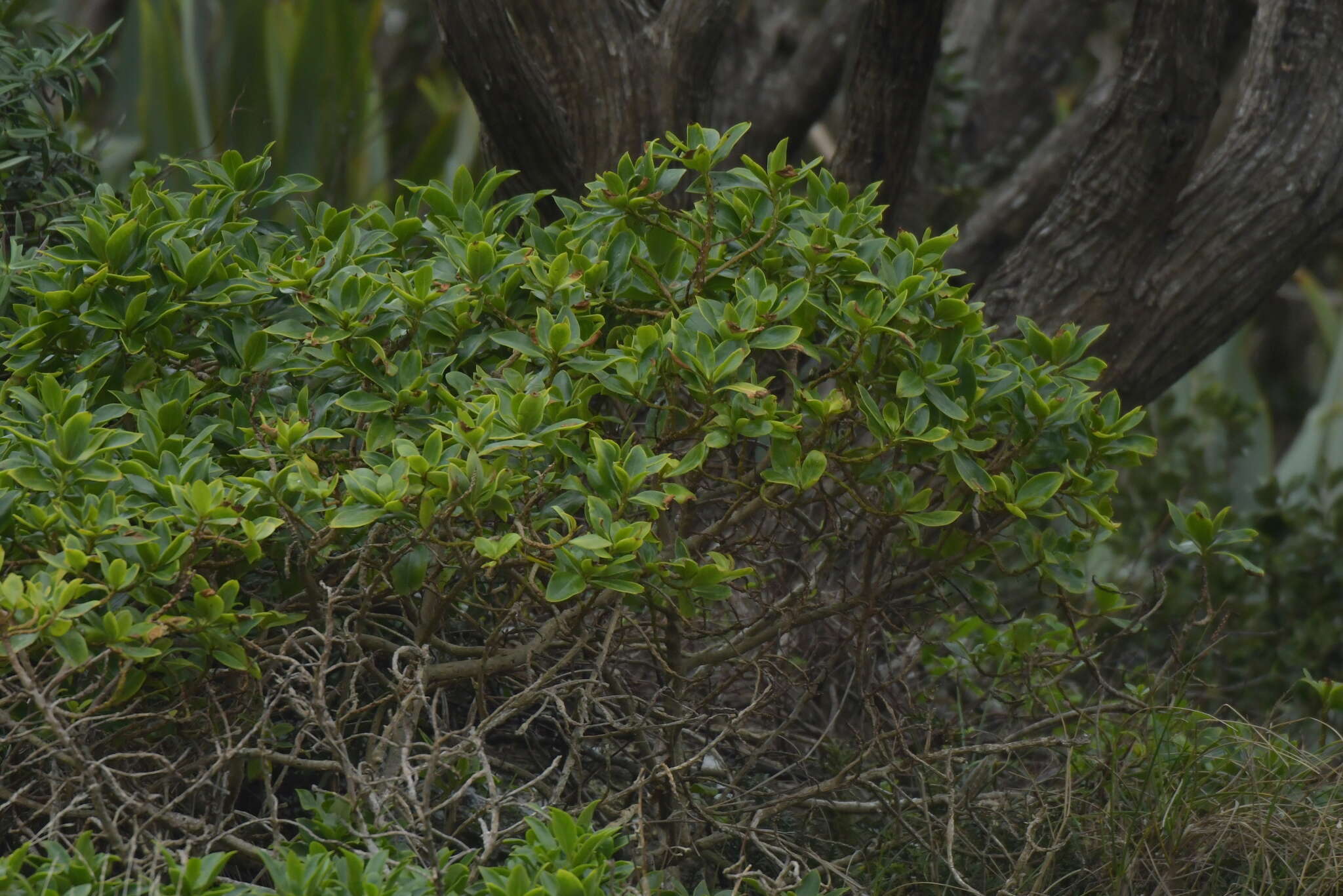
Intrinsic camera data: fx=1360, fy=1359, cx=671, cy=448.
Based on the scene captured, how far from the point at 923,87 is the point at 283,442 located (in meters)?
2.24

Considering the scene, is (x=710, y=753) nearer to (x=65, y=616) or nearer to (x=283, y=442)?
(x=283, y=442)

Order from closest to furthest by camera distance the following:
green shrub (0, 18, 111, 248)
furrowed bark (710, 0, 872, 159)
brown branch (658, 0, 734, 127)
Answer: green shrub (0, 18, 111, 248) → brown branch (658, 0, 734, 127) → furrowed bark (710, 0, 872, 159)

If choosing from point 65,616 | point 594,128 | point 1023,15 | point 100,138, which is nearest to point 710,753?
point 65,616

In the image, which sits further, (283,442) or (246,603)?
(246,603)

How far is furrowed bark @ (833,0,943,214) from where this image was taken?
355 centimetres

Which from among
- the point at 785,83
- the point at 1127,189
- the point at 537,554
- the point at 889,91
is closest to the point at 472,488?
the point at 537,554

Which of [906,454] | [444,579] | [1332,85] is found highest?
[1332,85]

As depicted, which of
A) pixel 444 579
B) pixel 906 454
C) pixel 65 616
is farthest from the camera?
pixel 906 454

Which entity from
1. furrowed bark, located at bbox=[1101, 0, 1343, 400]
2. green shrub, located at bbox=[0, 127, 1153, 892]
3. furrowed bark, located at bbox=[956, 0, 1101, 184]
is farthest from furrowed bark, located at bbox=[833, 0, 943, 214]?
furrowed bark, located at bbox=[956, 0, 1101, 184]

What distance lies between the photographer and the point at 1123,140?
363 cm

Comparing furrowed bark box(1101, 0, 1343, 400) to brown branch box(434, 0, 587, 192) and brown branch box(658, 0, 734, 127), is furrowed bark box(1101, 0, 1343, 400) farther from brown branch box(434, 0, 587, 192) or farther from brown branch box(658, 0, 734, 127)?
brown branch box(434, 0, 587, 192)

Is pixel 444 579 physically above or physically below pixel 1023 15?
below

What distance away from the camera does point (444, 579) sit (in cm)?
219

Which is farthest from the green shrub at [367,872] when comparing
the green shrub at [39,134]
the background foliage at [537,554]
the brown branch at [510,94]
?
the brown branch at [510,94]
